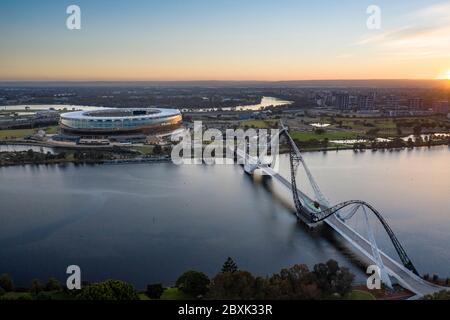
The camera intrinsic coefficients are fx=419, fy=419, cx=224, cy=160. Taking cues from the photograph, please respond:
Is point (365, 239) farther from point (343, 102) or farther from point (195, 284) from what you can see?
point (343, 102)

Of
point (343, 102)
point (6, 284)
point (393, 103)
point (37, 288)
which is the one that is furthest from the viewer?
point (393, 103)

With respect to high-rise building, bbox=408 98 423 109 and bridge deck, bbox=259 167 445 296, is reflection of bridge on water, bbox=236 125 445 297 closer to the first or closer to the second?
bridge deck, bbox=259 167 445 296

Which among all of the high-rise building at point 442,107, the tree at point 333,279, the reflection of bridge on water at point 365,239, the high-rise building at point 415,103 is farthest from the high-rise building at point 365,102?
the tree at point 333,279

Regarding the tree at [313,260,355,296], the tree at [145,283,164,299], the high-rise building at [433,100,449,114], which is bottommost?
the tree at [145,283,164,299]

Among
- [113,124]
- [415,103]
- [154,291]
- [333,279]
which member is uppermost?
[415,103]

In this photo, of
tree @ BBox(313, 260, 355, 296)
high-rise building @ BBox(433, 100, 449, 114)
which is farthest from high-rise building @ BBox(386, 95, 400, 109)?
tree @ BBox(313, 260, 355, 296)

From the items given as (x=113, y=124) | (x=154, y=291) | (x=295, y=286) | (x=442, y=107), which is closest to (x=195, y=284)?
(x=154, y=291)

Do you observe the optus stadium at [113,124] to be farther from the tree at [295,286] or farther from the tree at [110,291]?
the tree at [295,286]
